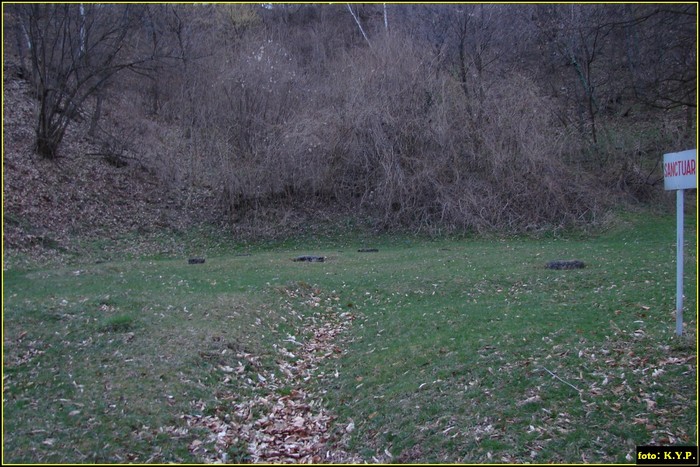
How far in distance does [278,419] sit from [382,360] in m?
2.01

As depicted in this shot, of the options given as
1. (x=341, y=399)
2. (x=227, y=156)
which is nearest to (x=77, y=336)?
(x=341, y=399)

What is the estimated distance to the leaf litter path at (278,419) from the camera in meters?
6.05

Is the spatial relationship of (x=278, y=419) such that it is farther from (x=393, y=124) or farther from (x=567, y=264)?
(x=393, y=124)

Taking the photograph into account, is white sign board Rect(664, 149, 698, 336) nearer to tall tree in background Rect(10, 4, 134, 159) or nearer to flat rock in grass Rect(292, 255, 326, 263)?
flat rock in grass Rect(292, 255, 326, 263)

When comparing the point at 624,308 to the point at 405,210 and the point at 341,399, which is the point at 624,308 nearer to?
the point at 341,399

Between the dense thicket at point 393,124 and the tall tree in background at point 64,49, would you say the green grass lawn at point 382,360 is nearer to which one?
the dense thicket at point 393,124

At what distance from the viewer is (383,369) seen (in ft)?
26.3

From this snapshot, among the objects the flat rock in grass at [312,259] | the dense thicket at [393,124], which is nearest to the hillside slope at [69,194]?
the dense thicket at [393,124]

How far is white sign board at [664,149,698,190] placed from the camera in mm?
6543

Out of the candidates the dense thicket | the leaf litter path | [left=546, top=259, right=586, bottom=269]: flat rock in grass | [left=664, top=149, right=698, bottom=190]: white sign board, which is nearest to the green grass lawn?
the leaf litter path

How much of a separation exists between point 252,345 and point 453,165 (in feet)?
52.6

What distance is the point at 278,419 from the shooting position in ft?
23.0

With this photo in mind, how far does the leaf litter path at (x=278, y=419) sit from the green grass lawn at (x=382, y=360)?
72 mm

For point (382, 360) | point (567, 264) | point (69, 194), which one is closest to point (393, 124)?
point (567, 264)
